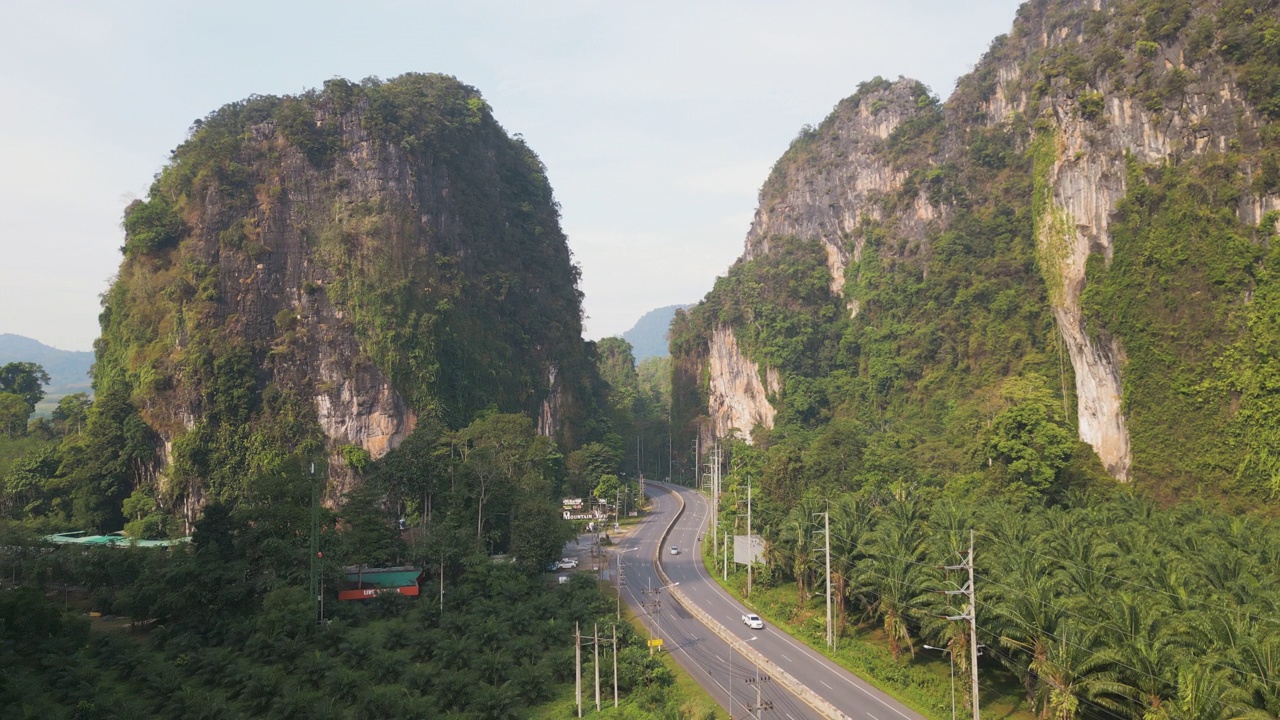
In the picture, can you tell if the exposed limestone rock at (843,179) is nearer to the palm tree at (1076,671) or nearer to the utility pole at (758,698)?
the utility pole at (758,698)

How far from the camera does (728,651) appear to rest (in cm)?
4103

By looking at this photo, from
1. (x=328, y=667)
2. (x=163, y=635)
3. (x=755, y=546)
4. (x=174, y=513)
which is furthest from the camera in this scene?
(x=174, y=513)

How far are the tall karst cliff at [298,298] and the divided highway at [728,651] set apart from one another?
27147mm

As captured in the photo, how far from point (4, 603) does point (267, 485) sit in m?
A: 13.1

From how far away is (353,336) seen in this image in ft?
246

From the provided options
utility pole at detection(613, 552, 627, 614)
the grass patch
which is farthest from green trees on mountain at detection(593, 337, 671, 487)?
the grass patch

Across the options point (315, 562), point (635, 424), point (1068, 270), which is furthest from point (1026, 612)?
point (635, 424)

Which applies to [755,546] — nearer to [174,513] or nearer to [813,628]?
[813,628]

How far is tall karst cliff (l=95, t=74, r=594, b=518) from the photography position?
69375 mm

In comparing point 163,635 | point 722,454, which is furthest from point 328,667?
point 722,454

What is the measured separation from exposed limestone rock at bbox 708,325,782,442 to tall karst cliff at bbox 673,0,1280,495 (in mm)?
467

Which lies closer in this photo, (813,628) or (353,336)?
(813,628)

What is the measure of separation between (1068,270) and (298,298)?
65289 millimetres

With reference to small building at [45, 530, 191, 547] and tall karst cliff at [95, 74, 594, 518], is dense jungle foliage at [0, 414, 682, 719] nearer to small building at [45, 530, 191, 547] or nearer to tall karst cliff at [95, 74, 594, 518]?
small building at [45, 530, 191, 547]
